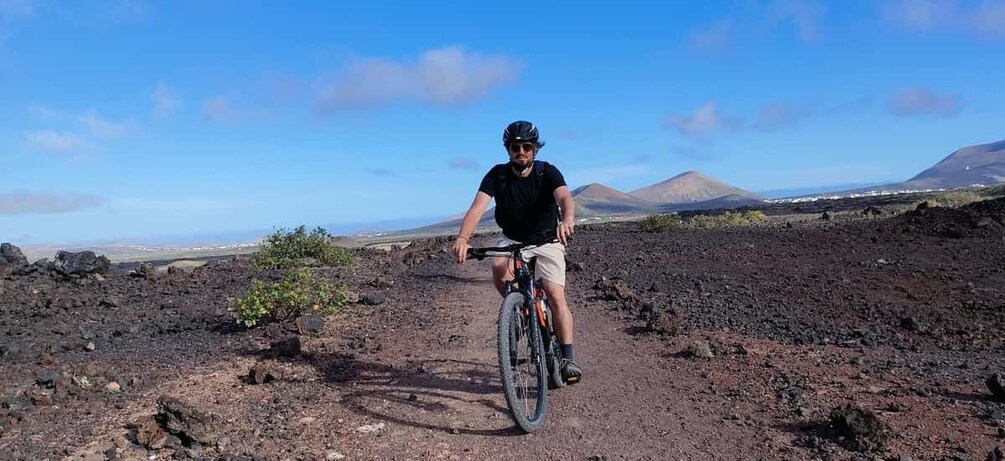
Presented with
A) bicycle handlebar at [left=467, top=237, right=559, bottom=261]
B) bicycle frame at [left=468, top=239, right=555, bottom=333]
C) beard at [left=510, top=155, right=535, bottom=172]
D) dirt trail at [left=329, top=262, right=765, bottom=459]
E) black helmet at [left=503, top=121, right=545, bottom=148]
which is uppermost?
black helmet at [left=503, top=121, right=545, bottom=148]

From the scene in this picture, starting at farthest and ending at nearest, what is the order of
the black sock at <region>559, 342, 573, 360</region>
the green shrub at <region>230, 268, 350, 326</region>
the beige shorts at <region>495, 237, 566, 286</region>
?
the green shrub at <region>230, 268, 350, 326</region> → the black sock at <region>559, 342, 573, 360</region> → the beige shorts at <region>495, 237, 566, 286</region>

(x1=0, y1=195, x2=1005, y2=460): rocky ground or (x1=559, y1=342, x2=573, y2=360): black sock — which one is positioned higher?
(x1=559, y1=342, x2=573, y2=360): black sock

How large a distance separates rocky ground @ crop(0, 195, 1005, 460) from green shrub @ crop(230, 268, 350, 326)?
27 centimetres

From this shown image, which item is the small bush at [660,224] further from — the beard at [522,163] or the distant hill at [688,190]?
the distant hill at [688,190]

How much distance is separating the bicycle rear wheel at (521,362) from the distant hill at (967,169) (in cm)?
13831

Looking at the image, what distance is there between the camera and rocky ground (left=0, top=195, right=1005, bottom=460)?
4.44 metres

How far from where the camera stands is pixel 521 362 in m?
4.91

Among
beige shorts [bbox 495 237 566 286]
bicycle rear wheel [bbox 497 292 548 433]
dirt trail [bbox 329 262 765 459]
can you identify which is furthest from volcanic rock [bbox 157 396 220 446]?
beige shorts [bbox 495 237 566 286]

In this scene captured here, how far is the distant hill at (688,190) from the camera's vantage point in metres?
123

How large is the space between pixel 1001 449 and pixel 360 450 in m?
4.05

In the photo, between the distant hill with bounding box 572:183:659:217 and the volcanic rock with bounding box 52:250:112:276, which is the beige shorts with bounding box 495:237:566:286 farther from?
the distant hill with bounding box 572:183:659:217

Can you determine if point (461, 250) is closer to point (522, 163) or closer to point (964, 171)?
point (522, 163)

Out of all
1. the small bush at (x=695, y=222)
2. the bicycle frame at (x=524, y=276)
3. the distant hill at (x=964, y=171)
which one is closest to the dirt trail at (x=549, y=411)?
the bicycle frame at (x=524, y=276)

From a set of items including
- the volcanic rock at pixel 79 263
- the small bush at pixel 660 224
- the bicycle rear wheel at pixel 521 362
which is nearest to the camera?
the bicycle rear wheel at pixel 521 362
